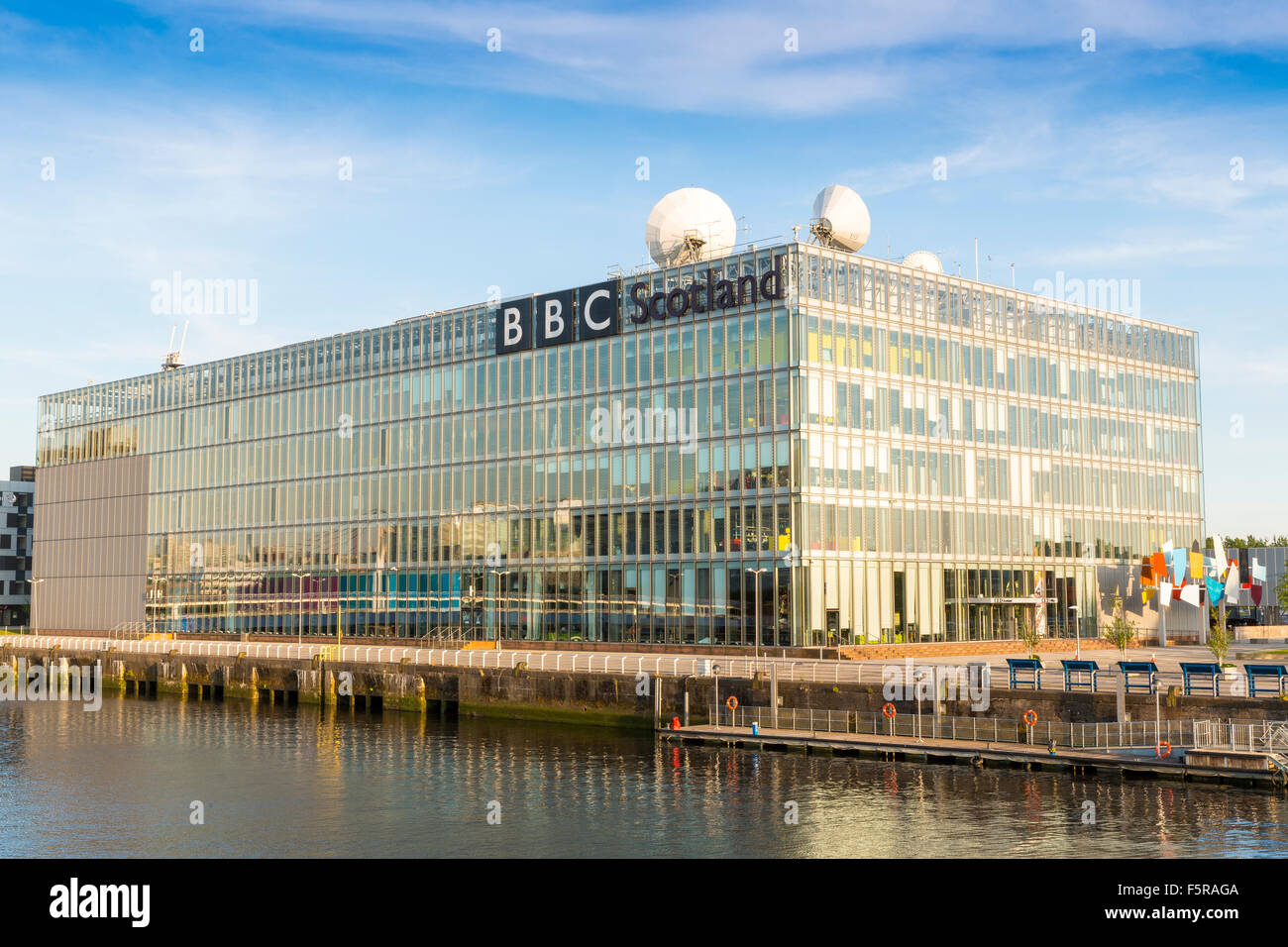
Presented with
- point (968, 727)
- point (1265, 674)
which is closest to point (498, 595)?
point (968, 727)

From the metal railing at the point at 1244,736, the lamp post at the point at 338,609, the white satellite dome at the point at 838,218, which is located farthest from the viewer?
the lamp post at the point at 338,609

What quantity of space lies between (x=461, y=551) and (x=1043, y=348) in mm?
48129

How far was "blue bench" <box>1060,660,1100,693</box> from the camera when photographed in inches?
2211

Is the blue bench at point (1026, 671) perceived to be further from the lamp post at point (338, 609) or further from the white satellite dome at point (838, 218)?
the lamp post at point (338, 609)

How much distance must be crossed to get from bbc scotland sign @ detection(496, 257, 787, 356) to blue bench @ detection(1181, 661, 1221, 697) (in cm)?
4067

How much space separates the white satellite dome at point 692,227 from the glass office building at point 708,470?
273 centimetres

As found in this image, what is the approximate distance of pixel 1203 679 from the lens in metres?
54.0

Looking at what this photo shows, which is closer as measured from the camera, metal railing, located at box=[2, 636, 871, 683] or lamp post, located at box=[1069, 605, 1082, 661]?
metal railing, located at box=[2, 636, 871, 683]

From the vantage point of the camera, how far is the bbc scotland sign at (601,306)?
90.3 metres

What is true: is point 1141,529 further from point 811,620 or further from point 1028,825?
point 1028,825

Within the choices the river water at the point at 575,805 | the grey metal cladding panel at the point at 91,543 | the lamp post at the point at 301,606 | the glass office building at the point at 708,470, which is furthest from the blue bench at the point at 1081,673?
the grey metal cladding panel at the point at 91,543

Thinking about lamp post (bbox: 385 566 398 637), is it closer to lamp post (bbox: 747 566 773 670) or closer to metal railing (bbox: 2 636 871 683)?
metal railing (bbox: 2 636 871 683)

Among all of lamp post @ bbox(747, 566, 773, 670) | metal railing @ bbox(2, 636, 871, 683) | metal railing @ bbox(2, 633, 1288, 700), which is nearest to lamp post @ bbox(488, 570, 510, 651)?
metal railing @ bbox(2, 633, 1288, 700)

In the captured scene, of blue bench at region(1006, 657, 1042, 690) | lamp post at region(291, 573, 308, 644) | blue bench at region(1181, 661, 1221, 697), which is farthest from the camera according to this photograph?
lamp post at region(291, 573, 308, 644)
